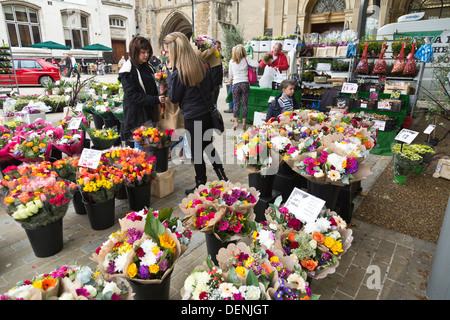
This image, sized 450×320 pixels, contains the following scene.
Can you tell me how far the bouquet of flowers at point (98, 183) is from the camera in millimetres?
2697

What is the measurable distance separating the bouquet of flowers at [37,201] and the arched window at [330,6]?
15494mm

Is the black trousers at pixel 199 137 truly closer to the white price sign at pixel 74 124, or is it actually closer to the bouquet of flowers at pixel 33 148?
the white price sign at pixel 74 124

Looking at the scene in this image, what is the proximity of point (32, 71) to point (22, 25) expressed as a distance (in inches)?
405

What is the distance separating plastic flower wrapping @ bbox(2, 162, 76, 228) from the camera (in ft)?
7.55

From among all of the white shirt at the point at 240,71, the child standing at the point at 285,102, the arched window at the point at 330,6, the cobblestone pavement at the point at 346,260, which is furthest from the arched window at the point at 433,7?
the cobblestone pavement at the point at 346,260

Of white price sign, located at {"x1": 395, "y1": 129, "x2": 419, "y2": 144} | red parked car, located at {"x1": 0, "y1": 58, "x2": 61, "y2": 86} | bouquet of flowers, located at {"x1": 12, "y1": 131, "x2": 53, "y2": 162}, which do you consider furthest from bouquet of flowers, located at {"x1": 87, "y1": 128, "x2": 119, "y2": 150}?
red parked car, located at {"x1": 0, "y1": 58, "x2": 61, "y2": 86}

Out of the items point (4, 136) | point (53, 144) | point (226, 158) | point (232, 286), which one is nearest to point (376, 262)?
point (232, 286)

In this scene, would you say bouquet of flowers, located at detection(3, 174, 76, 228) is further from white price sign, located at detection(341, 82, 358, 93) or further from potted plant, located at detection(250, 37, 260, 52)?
potted plant, located at detection(250, 37, 260, 52)

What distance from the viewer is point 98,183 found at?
271 cm

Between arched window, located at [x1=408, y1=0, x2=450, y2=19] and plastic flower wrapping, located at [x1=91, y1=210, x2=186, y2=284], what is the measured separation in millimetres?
16021

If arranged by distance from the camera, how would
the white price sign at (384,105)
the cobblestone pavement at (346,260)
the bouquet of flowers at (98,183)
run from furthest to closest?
the white price sign at (384,105) < the bouquet of flowers at (98,183) < the cobblestone pavement at (346,260)

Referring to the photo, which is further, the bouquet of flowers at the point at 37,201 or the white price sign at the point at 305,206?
the bouquet of flowers at the point at 37,201

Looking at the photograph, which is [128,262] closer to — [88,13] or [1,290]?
[1,290]

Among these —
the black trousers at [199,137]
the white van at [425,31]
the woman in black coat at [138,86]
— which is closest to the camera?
the black trousers at [199,137]
